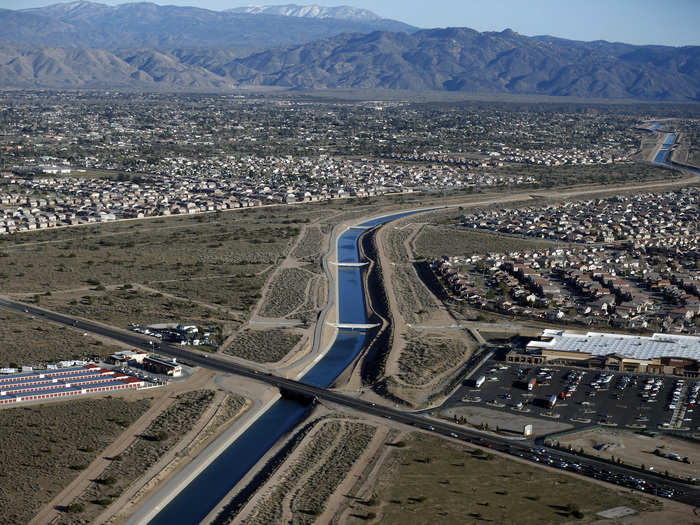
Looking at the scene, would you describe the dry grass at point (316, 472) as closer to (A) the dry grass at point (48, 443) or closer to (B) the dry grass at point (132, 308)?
(A) the dry grass at point (48, 443)

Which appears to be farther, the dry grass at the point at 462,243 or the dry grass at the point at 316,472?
the dry grass at the point at 462,243

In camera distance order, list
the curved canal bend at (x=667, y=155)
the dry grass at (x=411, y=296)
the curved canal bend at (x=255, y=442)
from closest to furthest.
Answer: the curved canal bend at (x=255, y=442) → the dry grass at (x=411, y=296) → the curved canal bend at (x=667, y=155)

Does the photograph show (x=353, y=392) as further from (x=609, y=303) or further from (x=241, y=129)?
(x=241, y=129)

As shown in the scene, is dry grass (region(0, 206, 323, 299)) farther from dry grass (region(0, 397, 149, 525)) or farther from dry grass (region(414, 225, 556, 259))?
dry grass (region(0, 397, 149, 525))

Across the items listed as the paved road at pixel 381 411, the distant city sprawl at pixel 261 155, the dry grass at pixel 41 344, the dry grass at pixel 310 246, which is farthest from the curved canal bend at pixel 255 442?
the distant city sprawl at pixel 261 155

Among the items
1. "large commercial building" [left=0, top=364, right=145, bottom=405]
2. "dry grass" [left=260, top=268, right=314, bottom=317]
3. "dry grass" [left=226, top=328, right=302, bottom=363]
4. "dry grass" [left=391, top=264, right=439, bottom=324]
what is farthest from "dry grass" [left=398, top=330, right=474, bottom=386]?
"large commercial building" [left=0, top=364, right=145, bottom=405]

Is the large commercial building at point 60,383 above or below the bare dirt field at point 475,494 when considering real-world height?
below

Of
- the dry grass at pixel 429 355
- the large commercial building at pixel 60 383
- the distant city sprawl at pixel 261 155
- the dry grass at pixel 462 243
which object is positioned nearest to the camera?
the large commercial building at pixel 60 383
